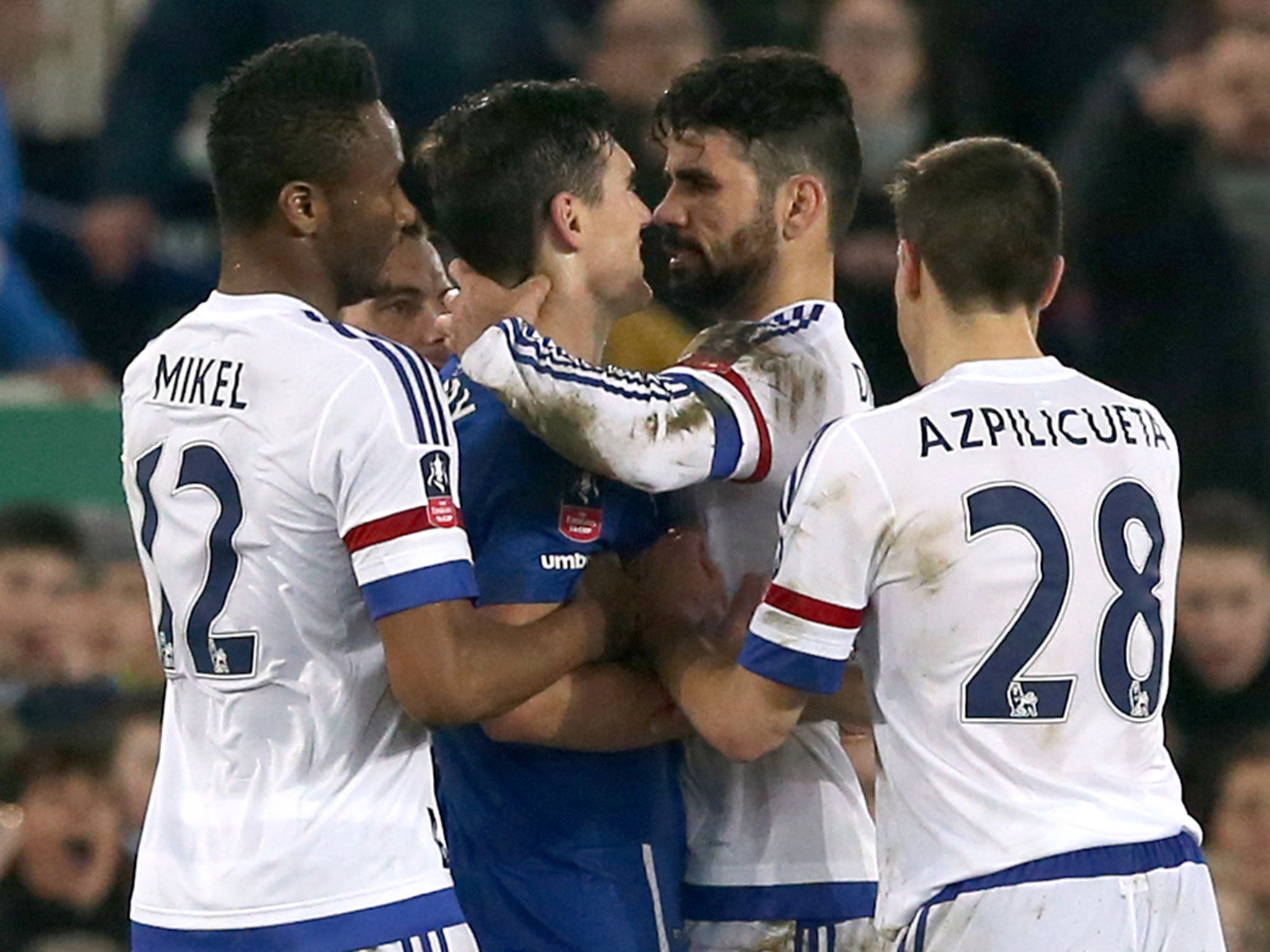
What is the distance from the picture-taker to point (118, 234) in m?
8.20

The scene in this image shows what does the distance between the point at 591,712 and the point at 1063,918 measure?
87cm

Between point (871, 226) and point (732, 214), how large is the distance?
356cm

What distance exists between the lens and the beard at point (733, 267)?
4.01 meters

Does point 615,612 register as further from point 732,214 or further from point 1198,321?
point 1198,321

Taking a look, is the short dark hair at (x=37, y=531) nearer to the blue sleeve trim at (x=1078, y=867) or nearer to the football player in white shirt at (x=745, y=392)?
the football player in white shirt at (x=745, y=392)

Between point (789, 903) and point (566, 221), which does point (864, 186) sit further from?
point (789, 903)

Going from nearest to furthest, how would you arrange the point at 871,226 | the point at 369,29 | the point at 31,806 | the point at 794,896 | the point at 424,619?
the point at 424,619 → the point at 794,896 → the point at 31,806 → the point at 871,226 → the point at 369,29

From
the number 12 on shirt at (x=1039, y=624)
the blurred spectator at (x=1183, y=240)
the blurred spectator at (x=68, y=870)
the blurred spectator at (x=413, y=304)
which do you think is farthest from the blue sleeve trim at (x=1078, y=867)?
the blurred spectator at (x=1183, y=240)

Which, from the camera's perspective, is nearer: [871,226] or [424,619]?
[424,619]

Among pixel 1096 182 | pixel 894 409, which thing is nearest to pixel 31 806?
pixel 894 409

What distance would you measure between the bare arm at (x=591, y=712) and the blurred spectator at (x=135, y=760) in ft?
9.96

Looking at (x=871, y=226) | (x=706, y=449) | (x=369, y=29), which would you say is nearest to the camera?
(x=706, y=449)

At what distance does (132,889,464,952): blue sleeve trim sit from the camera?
11.1 feet

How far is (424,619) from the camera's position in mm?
3311
